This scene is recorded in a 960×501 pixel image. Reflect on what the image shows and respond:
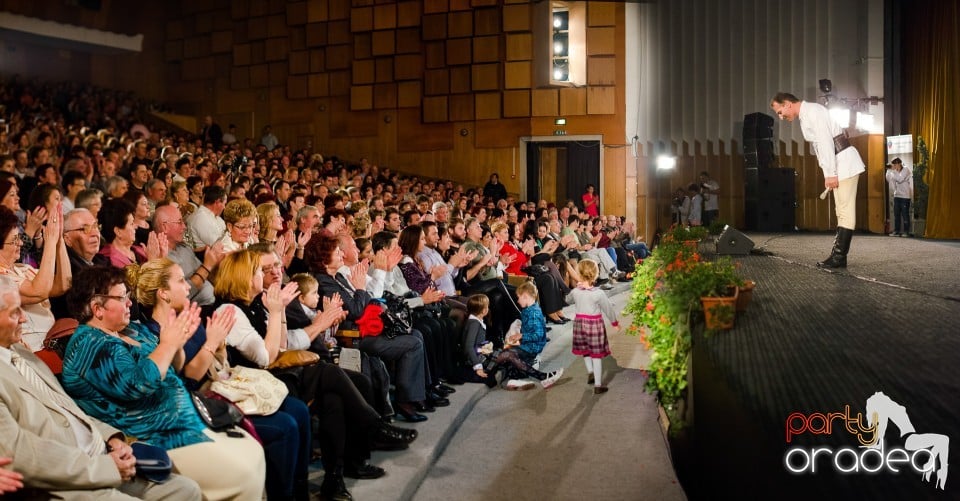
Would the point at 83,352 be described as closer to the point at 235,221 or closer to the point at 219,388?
the point at 219,388

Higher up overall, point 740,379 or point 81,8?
point 81,8

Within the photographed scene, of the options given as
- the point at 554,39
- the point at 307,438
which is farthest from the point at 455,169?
the point at 307,438

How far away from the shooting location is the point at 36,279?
3070 mm

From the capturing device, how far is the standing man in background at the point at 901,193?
1063 cm

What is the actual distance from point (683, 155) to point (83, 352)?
1330 centimetres

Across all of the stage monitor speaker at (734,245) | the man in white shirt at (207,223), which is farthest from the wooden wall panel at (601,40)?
the man in white shirt at (207,223)

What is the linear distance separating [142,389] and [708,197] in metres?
12.1

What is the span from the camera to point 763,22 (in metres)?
13.8

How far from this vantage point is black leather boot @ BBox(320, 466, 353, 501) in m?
3.35

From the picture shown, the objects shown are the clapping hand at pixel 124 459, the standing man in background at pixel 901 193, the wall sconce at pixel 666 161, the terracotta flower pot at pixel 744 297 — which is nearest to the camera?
the clapping hand at pixel 124 459

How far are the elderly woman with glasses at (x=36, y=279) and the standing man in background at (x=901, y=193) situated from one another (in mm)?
10050

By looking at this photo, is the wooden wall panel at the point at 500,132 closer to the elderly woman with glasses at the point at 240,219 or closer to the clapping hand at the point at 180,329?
the elderly woman with glasses at the point at 240,219

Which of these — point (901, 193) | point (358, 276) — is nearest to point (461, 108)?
point (901, 193)

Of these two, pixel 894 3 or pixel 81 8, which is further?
pixel 81 8
